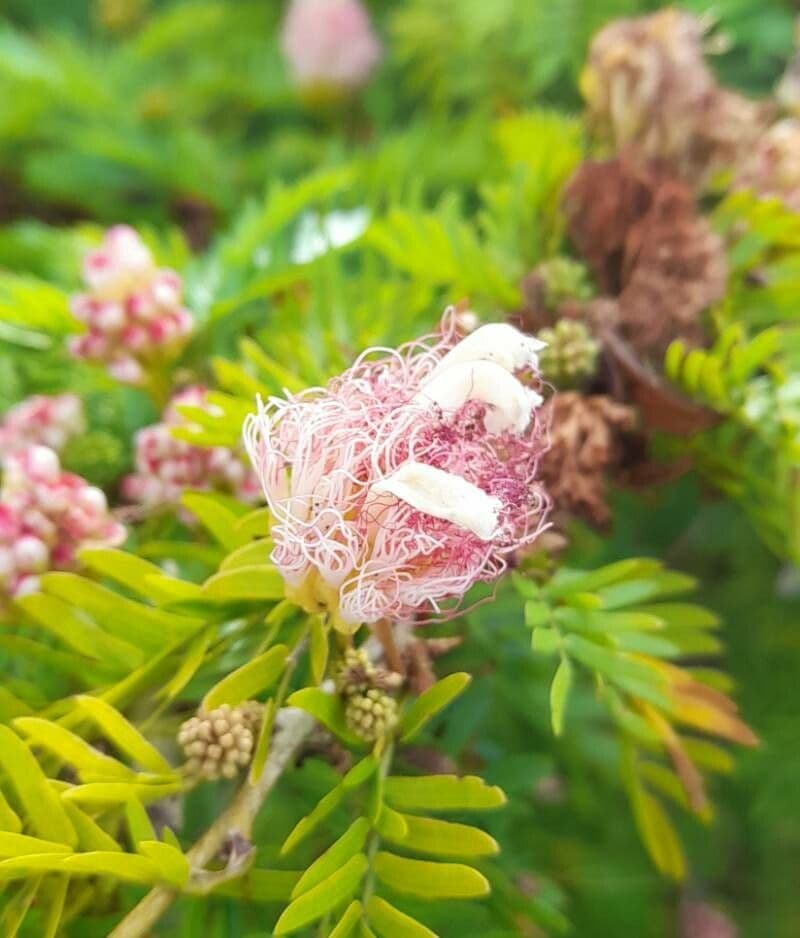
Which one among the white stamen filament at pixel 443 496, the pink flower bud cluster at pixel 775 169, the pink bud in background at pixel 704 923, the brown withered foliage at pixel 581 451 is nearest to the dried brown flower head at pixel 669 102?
the pink flower bud cluster at pixel 775 169

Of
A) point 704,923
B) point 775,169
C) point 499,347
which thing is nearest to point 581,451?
point 499,347

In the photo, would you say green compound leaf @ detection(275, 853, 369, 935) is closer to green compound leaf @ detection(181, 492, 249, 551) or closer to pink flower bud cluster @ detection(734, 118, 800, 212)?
green compound leaf @ detection(181, 492, 249, 551)

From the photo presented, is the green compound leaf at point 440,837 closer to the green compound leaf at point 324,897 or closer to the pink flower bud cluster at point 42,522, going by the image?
the green compound leaf at point 324,897

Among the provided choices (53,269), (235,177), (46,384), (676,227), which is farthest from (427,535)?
(235,177)

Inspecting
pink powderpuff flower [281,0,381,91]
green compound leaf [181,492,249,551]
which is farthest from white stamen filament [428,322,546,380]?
pink powderpuff flower [281,0,381,91]

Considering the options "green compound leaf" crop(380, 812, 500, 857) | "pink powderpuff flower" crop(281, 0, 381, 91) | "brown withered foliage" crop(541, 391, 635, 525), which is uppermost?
"pink powderpuff flower" crop(281, 0, 381, 91)

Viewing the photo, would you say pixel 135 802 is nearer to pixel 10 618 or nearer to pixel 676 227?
pixel 10 618
